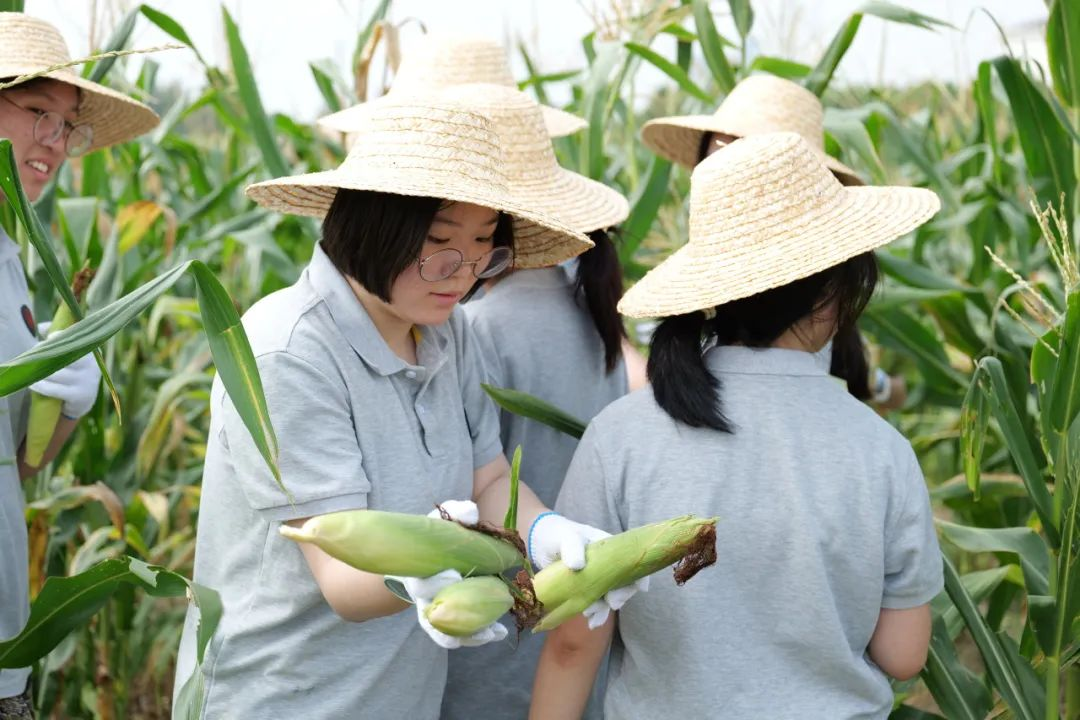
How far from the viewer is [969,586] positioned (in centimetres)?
204

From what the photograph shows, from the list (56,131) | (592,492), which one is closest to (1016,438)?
(592,492)

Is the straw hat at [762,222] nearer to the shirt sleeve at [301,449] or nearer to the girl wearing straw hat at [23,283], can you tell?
the shirt sleeve at [301,449]

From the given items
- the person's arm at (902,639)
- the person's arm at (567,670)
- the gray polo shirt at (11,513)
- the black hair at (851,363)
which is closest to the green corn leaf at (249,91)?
the gray polo shirt at (11,513)

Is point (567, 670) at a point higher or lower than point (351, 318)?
lower

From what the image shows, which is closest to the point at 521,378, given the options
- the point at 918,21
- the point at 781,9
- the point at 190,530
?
the point at 918,21

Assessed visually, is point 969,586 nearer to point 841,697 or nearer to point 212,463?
point 841,697

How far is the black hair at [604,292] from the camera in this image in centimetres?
196

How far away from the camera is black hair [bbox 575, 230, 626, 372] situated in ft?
6.43

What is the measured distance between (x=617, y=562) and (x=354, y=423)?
410mm

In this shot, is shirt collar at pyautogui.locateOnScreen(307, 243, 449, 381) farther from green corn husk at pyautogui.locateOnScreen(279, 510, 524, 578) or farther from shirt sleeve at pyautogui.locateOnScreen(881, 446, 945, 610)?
shirt sleeve at pyautogui.locateOnScreen(881, 446, 945, 610)

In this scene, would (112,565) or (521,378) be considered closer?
(112,565)

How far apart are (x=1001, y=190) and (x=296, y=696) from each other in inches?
80.5

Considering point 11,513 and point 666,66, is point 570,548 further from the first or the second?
point 666,66

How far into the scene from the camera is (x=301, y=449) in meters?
1.38
